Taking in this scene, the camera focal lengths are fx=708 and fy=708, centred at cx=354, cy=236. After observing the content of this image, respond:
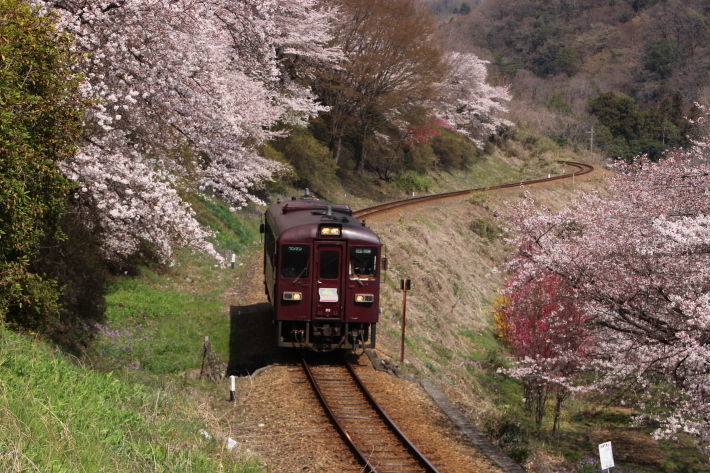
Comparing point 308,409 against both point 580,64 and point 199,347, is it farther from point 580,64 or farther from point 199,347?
point 580,64

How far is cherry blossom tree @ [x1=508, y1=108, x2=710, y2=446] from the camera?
11.5 m

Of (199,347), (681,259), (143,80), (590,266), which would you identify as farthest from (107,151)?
(681,259)

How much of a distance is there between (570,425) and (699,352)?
8.82m

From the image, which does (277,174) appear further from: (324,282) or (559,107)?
(559,107)

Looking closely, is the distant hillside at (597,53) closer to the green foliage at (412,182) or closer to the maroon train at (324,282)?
the green foliage at (412,182)

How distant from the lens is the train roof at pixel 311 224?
45.3 ft

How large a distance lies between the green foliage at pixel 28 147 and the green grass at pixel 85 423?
34.6 inches

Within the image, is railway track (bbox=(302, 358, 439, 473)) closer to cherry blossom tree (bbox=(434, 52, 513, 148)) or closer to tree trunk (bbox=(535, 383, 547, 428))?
tree trunk (bbox=(535, 383, 547, 428))

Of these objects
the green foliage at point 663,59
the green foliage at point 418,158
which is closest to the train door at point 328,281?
the green foliage at point 418,158

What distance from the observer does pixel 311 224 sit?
13867mm

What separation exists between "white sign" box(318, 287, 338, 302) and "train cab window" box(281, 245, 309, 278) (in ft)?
1.41

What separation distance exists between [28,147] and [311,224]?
5.47 metres

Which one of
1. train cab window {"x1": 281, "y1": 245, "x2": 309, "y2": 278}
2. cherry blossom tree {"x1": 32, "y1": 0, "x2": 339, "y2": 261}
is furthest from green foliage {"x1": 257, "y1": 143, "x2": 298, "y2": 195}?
train cab window {"x1": 281, "y1": 245, "x2": 309, "y2": 278}

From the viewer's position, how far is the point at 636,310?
42.6 ft
